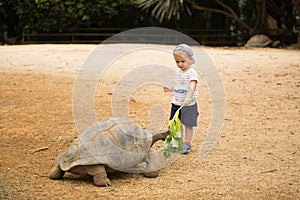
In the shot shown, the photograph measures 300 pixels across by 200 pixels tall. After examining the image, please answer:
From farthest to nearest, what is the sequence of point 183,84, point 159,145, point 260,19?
point 260,19, point 159,145, point 183,84

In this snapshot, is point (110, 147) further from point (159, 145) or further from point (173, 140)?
point (159, 145)

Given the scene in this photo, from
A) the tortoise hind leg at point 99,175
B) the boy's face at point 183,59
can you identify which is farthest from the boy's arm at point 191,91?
the tortoise hind leg at point 99,175

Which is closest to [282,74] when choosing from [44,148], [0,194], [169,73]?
[169,73]

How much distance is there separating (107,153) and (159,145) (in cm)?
117

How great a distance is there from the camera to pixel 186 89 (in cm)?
450

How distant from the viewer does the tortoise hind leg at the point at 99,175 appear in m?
3.60

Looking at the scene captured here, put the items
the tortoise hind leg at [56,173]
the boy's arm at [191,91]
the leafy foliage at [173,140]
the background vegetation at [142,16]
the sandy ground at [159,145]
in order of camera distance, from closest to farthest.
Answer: the sandy ground at [159,145] < the tortoise hind leg at [56,173] < the leafy foliage at [173,140] < the boy's arm at [191,91] < the background vegetation at [142,16]

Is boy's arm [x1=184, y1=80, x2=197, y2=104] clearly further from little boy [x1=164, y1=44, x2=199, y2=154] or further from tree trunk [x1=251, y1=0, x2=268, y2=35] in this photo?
tree trunk [x1=251, y1=0, x2=268, y2=35]

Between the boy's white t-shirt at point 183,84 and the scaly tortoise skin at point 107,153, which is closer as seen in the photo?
the scaly tortoise skin at point 107,153

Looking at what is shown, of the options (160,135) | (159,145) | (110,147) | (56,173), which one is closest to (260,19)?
(159,145)

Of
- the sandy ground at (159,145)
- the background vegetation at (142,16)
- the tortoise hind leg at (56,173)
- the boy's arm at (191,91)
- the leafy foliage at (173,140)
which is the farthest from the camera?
the background vegetation at (142,16)

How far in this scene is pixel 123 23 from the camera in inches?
708

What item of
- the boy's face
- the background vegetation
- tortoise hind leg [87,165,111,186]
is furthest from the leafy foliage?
the background vegetation

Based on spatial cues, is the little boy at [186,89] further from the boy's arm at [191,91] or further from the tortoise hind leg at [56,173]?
the tortoise hind leg at [56,173]
